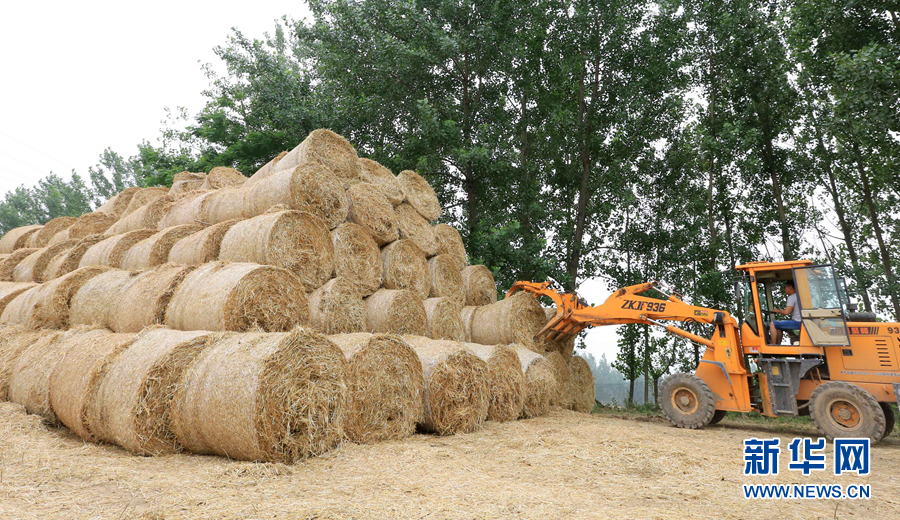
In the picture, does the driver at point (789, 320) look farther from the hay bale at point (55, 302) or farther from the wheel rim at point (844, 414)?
the hay bale at point (55, 302)

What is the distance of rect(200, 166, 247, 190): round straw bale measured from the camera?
10.7 meters

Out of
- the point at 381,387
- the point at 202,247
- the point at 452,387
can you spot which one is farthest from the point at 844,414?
the point at 202,247

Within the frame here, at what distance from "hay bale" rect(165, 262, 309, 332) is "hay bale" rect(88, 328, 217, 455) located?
48 cm

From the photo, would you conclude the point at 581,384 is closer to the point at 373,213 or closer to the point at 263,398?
the point at 373,213

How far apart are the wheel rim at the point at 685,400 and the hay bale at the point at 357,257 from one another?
5.14 meters

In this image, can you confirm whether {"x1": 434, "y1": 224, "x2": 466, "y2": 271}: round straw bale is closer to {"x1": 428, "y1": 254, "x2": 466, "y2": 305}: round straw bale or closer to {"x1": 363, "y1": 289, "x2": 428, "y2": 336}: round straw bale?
{"x1": 428, "y1": 254, "x2": 466, "y2": 305}: round straw bale

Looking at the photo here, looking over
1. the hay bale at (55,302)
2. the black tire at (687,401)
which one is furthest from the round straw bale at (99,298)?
the black tire at (687,401)

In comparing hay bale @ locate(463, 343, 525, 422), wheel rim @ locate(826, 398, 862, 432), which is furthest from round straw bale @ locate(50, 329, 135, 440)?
wheel rim @ locate(826, 398, 862, 432)

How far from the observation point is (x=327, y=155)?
335 inches

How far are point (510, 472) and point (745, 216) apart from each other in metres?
13.5

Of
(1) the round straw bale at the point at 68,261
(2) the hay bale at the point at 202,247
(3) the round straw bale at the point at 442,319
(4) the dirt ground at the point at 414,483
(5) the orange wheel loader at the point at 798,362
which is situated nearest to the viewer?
(4) the dirt ground at the point at 414,483

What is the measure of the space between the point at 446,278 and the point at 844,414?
6166 millimetres

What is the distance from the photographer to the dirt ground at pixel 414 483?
11.4 feet

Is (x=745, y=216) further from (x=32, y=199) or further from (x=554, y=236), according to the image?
(x=32, y=199)
